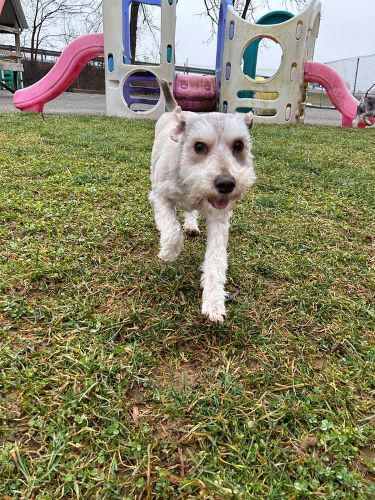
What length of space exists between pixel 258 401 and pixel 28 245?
2.23 meters

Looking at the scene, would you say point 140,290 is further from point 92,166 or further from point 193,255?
point 92,166

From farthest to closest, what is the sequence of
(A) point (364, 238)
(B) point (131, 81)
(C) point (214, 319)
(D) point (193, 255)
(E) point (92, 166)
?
(B) point (131, 81)
(E) point (92, 166)
(A) point (364, 238)
(D) point (193, 255)
(C) point (214, 319)

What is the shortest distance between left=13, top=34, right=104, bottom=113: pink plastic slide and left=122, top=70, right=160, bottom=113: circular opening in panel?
4.29 ft

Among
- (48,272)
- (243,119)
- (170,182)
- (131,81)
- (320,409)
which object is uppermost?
Answer: (131,81)

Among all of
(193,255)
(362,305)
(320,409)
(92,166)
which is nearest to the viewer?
(320,409)

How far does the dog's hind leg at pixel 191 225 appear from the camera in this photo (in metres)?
4.01

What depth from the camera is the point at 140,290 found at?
9.62 feet

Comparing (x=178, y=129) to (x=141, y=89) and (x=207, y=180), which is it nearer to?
(x=207, y=180)

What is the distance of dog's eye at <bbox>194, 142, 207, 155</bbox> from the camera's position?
3043 mm

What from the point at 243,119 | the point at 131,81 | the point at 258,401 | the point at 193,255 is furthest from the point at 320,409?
the point at 131,81

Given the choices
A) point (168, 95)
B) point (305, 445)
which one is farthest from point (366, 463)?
point (168, 95)

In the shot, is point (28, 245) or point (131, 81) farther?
point (131, 81)

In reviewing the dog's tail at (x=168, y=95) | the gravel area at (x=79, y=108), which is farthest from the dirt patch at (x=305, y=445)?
the gravel area at (x=79, y=108)

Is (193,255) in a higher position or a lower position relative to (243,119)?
lower
